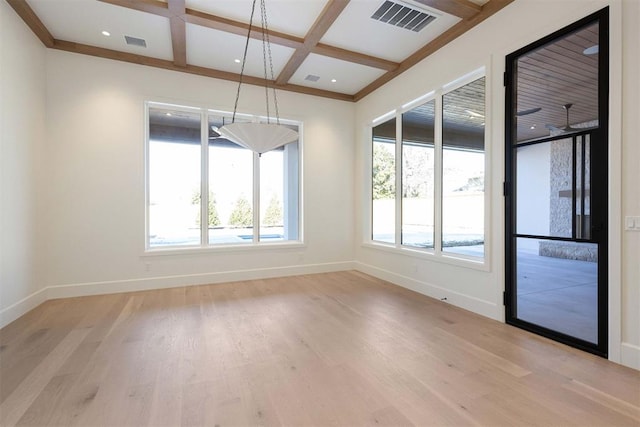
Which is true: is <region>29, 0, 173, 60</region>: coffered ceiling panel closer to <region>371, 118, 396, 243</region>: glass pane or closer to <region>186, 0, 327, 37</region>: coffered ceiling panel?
<region>186, 0, 327, 37</region>: coffered ceiling panel

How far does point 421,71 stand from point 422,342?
12.4ft

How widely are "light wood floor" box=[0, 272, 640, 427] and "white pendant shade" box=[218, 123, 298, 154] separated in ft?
6.80

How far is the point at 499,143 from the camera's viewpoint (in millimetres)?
3275

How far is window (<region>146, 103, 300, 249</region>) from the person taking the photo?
4.79 metres

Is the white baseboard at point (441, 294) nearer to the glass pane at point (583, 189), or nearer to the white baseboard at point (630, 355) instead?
the white baseboard at point (630, 355)

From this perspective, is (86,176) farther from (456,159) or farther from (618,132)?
(618,132)

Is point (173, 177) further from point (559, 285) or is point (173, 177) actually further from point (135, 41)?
point (559, 285)

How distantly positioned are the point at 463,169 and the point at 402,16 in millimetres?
2046

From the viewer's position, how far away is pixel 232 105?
507 centimetres

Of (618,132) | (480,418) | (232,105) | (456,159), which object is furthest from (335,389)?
(232,105)

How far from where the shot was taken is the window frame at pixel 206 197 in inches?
183

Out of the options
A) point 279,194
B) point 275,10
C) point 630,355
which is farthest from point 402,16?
point 630,355

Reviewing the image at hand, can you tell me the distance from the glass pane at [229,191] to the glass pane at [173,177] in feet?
0.83

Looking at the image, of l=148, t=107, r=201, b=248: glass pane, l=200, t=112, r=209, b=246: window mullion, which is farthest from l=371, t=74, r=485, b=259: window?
l=148, t=107, r=201, b=248: glass pane
